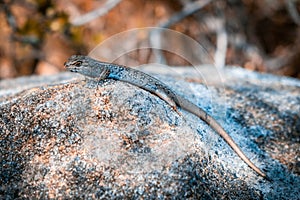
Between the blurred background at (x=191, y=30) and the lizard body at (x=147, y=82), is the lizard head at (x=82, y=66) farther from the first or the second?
the blurred background at (x=191, y=30)

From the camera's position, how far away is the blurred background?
5973mm

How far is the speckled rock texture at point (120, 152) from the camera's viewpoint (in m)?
2.10

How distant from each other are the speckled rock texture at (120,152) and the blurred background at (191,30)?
124 inches

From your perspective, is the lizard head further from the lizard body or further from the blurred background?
the blurred background

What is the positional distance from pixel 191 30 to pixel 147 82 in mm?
4099

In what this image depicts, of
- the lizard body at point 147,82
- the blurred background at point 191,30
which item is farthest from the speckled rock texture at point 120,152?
the blurred background at point 191,30

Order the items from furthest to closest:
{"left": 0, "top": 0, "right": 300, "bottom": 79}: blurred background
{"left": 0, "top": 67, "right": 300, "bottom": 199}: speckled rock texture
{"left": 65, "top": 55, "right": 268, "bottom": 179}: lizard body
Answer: {"left": 0, "top": 0, "right": 300, "bottom": 79}: blurred background
{"left": 65, "top": 55, "right": 268, "bottom": 179}: lizard body
{"left": 0, "top": 67, "right": 300, "bottom": 199}: speckled rock texture

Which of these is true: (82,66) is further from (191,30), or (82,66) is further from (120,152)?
(191,30)

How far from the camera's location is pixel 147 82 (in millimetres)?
2510

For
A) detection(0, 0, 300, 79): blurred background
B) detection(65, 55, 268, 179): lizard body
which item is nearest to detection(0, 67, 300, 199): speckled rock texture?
detection(65, 55, 268, 179): lizard body

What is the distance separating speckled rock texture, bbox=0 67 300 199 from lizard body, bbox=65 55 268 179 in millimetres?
40

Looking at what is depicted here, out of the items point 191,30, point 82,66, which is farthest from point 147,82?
point 191,30

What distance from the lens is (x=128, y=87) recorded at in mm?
2467

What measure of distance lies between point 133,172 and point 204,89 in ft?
4.46
